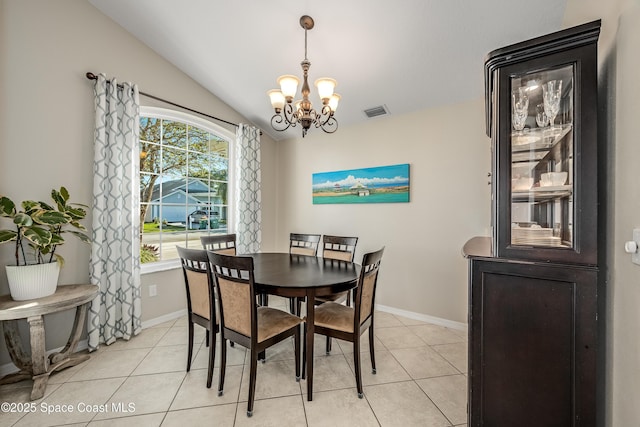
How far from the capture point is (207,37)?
9.24ft

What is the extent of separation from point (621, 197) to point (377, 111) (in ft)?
8.86

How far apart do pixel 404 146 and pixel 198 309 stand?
280 centimetres

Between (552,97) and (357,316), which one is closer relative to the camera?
(552,97)

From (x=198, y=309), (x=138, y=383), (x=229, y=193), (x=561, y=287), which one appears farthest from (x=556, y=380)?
(x=229, y=193)

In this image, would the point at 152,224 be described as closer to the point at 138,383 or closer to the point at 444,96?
the point at 138,383

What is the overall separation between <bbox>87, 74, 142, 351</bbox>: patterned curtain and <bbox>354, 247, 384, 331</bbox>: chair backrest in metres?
2.30

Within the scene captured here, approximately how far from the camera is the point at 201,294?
2.13 meters

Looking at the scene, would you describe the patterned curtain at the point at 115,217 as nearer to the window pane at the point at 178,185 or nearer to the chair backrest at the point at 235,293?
the window pane at the point at 178,185

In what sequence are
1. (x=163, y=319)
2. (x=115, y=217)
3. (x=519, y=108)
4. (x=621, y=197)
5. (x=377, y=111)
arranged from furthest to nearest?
(x=377, y=111) → (x=163, y=319) → (x=115, y=217) → (x=519, y=108) → (x=621, y=197)

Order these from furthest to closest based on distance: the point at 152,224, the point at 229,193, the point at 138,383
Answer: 1. the point at 229,193
2. the point at 152,224
3. the point at 138,383

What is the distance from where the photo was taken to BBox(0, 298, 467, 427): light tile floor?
1.74 metres

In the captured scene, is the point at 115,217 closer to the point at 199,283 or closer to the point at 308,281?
the point at 199,283

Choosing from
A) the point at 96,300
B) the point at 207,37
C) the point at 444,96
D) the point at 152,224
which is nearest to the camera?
the point at 96,300

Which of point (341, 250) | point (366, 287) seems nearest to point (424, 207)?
point (341, 250)
